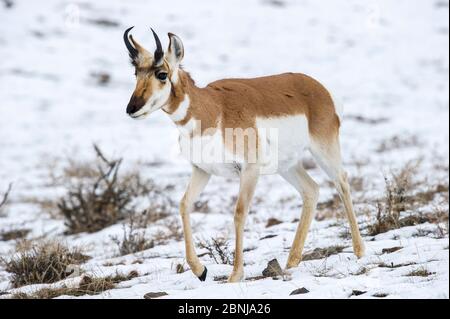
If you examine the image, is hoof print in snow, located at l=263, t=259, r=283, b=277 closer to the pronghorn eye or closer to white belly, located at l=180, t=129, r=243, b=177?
white belly, located at l=180, t=129, r=243, b=177

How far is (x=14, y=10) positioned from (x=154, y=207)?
75.1 feet

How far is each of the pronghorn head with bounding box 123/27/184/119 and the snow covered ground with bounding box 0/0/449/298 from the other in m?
1.41

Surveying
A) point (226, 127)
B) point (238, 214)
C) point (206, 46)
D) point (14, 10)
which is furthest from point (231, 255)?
point (14, 10)

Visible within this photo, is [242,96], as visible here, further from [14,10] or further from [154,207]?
[14,10]

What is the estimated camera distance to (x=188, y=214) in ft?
16.3

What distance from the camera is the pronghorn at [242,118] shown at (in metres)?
4.57

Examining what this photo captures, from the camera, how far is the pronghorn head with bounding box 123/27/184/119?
4.39m

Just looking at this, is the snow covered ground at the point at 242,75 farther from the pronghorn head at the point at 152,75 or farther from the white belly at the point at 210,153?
the pronghorn head at the point at 152,75

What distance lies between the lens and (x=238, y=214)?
15.8 feet

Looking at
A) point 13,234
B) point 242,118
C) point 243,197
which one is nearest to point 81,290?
point 243,197

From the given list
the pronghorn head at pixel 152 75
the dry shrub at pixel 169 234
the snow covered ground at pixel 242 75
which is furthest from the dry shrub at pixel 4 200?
the pronghorn head at pixel 152 75

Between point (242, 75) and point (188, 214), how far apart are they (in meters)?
18.4

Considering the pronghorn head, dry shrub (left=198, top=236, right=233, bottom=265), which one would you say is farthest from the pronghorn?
dry shrub (left=198, top=236, right=233, bottom=265)

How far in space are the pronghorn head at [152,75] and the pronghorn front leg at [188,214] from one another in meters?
0.76
